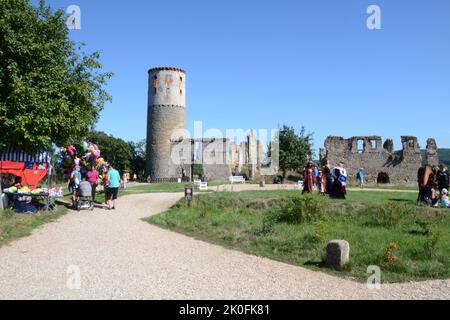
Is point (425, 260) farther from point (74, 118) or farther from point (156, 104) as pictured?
point (156, 104)

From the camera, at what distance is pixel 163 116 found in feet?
179

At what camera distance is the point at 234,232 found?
11.8m

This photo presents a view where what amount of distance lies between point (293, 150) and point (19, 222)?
3238 centimetres

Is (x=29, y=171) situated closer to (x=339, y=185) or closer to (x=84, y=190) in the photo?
(x=84, y=190)

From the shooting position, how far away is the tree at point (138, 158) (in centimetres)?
7085

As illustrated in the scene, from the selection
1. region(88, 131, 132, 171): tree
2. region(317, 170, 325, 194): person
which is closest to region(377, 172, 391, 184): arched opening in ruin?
region(317, 170, 325, 194): person

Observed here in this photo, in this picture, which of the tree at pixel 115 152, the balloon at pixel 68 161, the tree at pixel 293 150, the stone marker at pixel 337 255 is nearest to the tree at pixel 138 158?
the tree at pixel 115 152

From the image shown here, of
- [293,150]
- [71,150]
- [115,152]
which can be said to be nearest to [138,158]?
[115,152]

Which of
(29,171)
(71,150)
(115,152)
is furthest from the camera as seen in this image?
(115,152)

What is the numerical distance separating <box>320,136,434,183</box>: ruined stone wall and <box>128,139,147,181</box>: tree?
123 feet

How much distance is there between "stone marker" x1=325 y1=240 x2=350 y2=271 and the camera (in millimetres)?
7875

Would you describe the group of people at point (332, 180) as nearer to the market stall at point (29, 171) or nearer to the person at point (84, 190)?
the person at point (84, 190)

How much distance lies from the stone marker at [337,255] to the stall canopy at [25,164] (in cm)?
1361
